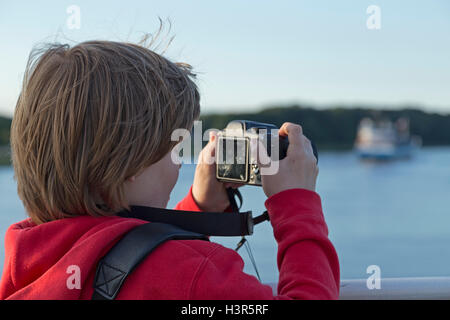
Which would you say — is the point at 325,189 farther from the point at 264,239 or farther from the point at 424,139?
the point at 424,139

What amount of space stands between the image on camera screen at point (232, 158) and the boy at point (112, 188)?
15cm

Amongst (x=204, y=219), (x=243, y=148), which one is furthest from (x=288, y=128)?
(x=204, y=219)

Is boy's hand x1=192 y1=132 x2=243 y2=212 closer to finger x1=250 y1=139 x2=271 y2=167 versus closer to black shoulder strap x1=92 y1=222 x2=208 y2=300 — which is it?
finger x1=250 y1=139 x2=271 y2=167

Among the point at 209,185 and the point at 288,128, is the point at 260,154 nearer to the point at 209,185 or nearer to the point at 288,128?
the point at 288,128

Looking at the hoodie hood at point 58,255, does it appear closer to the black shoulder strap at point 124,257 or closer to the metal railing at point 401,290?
the black shoulder strap at point 124,257

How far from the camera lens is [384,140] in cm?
3070

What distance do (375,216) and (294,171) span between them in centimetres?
1730

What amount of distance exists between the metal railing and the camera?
250 millimetres

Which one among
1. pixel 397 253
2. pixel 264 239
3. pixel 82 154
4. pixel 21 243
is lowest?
pixel 397 253

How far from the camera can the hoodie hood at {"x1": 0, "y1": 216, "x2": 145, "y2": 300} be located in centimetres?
78

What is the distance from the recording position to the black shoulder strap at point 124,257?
0.77 meters
